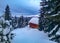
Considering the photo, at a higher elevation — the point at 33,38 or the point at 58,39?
the point at 58,39

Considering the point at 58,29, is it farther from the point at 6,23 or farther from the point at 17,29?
the point at 17,29

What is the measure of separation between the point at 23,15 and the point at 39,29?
0.88 m

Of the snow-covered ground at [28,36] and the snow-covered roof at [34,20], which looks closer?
the snow-covered ground at [28,36]

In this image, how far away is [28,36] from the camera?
5.32 m

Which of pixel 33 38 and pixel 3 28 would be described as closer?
pixel 3 28

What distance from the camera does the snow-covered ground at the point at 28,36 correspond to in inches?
198

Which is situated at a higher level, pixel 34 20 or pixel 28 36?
pixel 34 20

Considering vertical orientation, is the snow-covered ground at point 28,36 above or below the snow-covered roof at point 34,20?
below

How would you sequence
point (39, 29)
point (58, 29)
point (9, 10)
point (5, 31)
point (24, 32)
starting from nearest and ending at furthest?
point (58, 29), point (5, 31), point (9, 10), point (24, 32), point (39, 29)

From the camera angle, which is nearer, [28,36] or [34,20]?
[28,36]

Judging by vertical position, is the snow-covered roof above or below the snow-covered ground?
above

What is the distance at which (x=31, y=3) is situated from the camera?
5.64 metres

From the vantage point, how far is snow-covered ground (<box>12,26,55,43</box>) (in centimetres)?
503

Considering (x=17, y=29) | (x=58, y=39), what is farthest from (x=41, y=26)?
(x=58, y=39)
